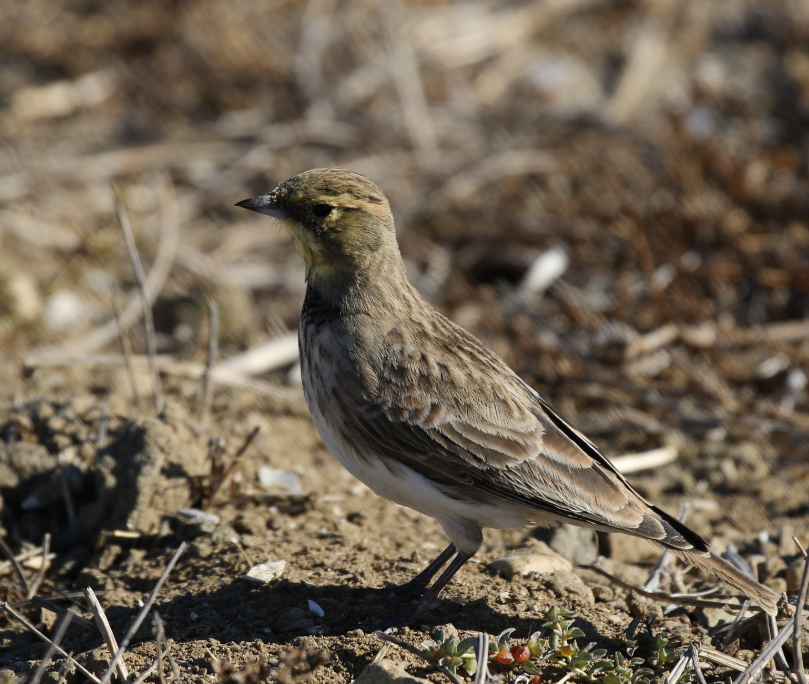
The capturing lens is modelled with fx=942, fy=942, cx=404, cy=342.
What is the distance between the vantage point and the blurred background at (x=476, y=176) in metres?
6.23

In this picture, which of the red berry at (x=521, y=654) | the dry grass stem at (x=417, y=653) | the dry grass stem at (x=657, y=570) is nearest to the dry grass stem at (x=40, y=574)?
the dry grass stem at (x=417, y=653)

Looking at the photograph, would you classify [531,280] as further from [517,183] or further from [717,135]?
[717,135]

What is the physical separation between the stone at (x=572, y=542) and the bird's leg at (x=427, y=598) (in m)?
0.70

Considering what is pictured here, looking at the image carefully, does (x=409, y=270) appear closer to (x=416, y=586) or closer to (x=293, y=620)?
(x=416, y=586)

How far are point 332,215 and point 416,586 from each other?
160cm

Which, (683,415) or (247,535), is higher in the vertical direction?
(683,415)

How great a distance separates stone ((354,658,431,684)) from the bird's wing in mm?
776

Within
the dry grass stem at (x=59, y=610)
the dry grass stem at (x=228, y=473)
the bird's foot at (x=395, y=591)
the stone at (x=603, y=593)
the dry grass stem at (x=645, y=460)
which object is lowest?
the dry grass stem at (x=59, y=610)

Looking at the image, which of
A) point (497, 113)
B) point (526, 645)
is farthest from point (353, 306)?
point (497, 113)

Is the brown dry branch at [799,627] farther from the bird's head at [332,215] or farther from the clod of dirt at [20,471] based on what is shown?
the clod of dirt at [20,471]

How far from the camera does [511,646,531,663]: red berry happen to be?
3340mm

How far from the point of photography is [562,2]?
10.1 m

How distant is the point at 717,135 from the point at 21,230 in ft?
19.1

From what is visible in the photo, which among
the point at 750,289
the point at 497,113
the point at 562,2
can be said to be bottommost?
the point at 750,289
